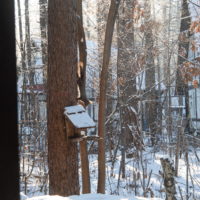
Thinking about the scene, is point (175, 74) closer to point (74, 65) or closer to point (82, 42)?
point (82, 42)

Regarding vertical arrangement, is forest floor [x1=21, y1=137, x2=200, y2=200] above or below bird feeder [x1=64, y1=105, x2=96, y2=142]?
below

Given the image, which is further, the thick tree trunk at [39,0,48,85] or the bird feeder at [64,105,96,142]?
the thick tree trunk at [39,0,48,85]

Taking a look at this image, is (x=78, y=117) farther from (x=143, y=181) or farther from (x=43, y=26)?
(x=43, y=26)

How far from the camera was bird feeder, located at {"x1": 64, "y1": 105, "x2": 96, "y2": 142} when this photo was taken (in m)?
4.58

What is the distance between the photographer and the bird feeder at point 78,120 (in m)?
4.58

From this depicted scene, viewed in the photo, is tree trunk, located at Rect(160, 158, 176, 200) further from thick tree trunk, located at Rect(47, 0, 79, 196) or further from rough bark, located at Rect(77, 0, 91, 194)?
rough bark, located at Rect(77, 0, 91, 194)

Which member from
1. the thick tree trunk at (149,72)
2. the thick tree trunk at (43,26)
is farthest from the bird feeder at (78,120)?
the thick tree trunk at (149,72)

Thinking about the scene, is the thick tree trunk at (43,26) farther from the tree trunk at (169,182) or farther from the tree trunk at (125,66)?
the tree trunk at (169,182)

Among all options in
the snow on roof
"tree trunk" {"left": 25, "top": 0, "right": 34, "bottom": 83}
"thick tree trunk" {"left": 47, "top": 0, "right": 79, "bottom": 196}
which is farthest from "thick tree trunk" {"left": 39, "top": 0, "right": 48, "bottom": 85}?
the snow on roof

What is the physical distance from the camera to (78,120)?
4.67 meters

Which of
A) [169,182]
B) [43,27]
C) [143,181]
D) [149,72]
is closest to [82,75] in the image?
[143,181]

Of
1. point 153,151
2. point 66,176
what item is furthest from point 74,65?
point 153,151

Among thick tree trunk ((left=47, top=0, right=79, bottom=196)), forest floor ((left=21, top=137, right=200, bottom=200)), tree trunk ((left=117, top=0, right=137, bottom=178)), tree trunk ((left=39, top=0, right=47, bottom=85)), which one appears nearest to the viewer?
thick tree trunk ((left=47, top=0, right=79, bottom=196))

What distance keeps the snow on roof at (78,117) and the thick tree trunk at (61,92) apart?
0.53 ft
